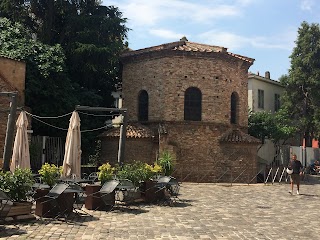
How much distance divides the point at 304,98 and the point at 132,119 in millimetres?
19556

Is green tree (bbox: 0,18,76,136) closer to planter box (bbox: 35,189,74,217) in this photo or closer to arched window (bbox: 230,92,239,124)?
arched window (bbox: 230,92,239,124)

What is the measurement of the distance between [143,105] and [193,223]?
1432 centimetres

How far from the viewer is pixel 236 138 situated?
2123 cm

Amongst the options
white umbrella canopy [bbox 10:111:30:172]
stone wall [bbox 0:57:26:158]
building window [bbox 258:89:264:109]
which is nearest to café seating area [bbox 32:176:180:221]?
white umbrella canopy [bbox 10:111:30:172]

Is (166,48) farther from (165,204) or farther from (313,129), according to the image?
(313,129)

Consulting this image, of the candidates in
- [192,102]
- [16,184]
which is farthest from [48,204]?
[192,102]

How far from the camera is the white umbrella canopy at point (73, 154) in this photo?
1227 cm

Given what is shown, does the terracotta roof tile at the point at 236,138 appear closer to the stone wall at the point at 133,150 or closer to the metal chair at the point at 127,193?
the stone wall at the point at 133,150

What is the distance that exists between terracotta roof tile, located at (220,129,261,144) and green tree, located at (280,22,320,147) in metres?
13.8

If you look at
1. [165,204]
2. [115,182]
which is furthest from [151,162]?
[115,182]

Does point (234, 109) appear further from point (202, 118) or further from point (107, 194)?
point (107, 194)

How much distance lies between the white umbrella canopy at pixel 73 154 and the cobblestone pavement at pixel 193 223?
8.31 ft

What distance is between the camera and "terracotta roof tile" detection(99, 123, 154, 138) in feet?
67.7

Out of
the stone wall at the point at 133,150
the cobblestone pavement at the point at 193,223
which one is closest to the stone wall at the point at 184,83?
the stone wall at the point at 133,150
